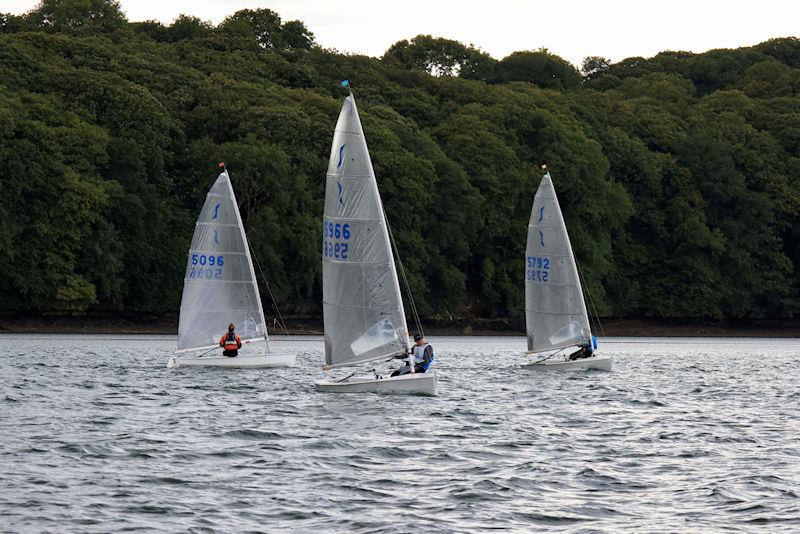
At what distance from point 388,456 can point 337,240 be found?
11.3m

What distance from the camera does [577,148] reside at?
380ft

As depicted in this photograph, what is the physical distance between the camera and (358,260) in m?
37.2

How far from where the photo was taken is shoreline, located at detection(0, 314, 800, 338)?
3642 inches

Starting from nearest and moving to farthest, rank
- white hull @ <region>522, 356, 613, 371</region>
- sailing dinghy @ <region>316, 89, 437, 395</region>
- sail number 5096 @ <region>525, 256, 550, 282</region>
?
sailing dinghy @ <region>316, 89, 437, 395</region> < white hull @ <region>522, 356, 613, 371</region> < sail number 5096 @ <region>525, 256, 550, 282</region>

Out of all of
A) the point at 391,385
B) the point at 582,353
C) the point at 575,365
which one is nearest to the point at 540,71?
the point at 582,353

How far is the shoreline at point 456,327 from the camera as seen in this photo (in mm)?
92500

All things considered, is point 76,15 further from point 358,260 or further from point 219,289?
point 358,260

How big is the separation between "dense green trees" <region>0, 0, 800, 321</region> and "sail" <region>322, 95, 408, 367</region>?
174 ft

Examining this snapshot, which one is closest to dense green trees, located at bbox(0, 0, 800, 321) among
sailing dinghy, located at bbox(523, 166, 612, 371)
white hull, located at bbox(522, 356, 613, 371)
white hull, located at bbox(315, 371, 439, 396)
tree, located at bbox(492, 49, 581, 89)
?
tree, located at bbox(492, 49, 581, 89)

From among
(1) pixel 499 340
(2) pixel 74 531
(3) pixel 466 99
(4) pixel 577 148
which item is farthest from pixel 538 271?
A: (3) pixel 466 99

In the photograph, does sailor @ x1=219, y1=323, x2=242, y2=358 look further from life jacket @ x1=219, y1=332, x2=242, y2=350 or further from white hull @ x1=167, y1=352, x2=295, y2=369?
white hull @ x1=167, y1=352, x2=295, y2=369

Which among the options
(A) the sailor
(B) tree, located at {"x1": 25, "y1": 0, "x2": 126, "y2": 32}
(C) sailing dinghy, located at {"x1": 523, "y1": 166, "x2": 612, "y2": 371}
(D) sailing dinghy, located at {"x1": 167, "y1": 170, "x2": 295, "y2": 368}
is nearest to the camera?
(A) the sailor

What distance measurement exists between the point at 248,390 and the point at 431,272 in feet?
210

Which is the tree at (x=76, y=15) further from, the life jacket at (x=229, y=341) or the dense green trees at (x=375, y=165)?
the life jacket at (x=229, y=341)
